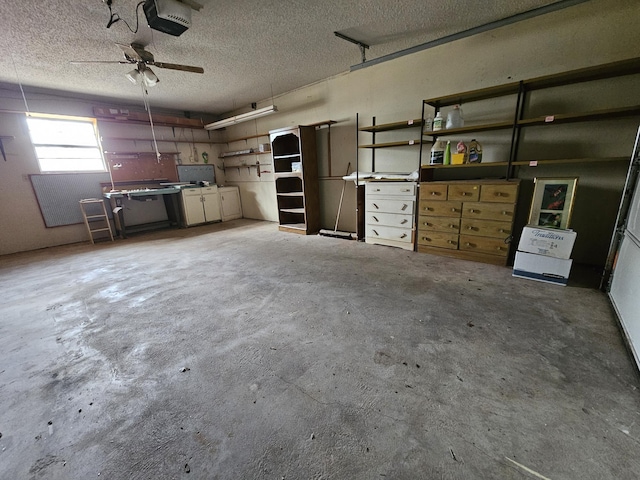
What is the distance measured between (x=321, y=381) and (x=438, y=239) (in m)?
2.55

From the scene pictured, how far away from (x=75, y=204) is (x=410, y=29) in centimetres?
631

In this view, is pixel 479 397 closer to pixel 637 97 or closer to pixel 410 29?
pixel 637 97

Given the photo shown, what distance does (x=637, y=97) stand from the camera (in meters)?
2.42

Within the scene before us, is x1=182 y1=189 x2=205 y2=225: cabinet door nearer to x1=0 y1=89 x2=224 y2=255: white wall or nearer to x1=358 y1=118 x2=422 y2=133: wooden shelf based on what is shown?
x1=0 y1=89 x2=224 y2=255: white wall

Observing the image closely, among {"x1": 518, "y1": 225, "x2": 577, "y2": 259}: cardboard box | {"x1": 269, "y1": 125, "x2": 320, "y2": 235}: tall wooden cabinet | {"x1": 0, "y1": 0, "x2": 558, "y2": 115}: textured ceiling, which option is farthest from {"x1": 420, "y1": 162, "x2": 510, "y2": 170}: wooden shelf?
{"x1": 269, "y1": 125, "x2": 320, "y2": 235}: tall wooden cabinet

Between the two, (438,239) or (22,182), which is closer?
(438,239)

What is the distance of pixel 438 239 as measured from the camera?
334cm

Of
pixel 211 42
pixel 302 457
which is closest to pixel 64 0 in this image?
pixel 211 42

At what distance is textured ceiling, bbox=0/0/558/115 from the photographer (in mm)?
2406

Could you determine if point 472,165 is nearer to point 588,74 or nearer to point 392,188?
point 392,188

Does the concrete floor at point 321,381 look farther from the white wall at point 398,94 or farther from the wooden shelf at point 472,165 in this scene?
the white wall at point 398,94

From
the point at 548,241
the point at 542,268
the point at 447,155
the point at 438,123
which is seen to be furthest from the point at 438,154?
the point at 542,268

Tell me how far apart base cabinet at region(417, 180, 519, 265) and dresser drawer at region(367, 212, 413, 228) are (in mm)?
172

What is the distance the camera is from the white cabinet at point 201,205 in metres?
5.92
